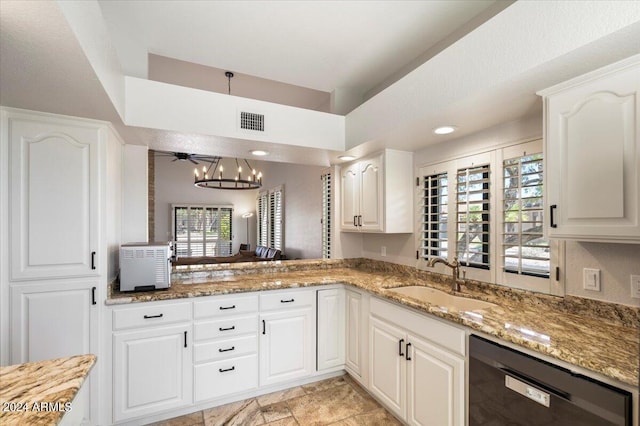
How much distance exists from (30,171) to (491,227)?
121 inches

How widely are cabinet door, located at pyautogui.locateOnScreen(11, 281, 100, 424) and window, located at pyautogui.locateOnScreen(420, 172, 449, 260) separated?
8.55 feet

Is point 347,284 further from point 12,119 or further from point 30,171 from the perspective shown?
point 12,119

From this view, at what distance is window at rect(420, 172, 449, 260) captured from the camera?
8.80 ft

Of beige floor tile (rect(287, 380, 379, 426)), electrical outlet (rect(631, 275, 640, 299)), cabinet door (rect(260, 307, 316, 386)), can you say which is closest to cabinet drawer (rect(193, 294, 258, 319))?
cabinet door (rect(260, 307, 316, 386))

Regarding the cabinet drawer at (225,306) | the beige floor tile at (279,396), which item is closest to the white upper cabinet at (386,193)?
the cabinet drawer at (225,306)

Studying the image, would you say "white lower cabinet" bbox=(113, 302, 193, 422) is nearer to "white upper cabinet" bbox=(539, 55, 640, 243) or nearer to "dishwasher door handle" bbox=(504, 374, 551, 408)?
"dishwasher door handle" bbox=(504, 374, 551, 408)

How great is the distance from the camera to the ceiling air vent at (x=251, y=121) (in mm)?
2564

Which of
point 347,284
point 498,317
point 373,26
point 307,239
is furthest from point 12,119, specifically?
point 307,239

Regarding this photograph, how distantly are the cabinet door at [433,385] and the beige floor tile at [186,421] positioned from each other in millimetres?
1482

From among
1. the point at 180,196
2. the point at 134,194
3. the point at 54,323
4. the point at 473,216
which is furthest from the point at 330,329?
the point at 180,196

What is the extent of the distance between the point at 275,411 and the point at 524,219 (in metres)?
2.25

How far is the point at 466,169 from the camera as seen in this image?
249 centimetres

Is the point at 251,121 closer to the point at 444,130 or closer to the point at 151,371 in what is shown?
→ the point at 444,130

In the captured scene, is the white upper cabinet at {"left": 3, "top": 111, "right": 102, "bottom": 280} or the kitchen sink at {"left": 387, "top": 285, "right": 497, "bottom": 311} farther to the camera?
the kitchen sink at {"left": 387, "top": 285, "right": 497, "bottom": 311}
